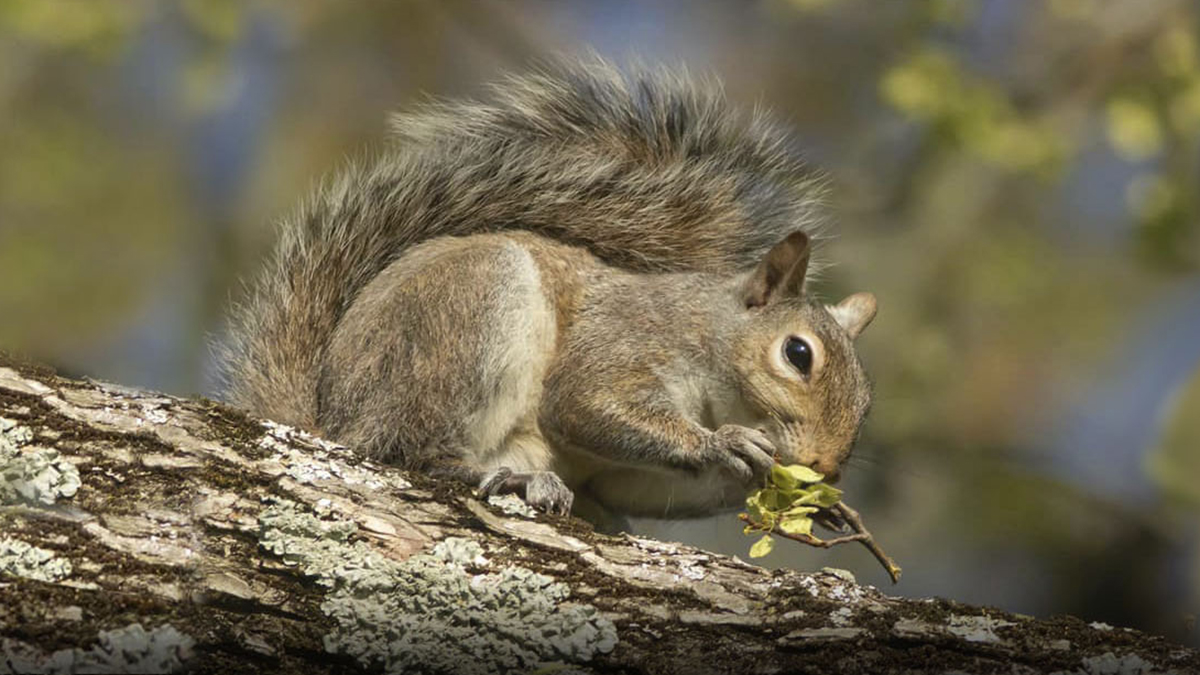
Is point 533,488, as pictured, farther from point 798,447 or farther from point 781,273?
point 781,273

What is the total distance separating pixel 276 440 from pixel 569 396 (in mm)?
858

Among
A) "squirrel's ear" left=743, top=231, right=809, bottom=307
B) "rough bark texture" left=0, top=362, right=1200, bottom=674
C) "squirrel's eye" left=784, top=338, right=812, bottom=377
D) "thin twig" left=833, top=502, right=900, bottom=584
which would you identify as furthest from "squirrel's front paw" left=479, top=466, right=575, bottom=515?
"squirrel's ear" left=743, top=231, right=809, bottom=307

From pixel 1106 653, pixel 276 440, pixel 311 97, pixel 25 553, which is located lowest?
pixel 25 553

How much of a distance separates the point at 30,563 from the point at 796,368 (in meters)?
1.93

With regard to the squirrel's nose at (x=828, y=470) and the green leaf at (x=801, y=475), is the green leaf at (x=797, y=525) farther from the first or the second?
the squirrel's nose at (x=828, y=470)

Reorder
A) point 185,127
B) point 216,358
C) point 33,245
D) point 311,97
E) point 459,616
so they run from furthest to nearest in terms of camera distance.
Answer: point 311,97 < point 185,127 < point 33,245 < point 216,358 < point 459,616

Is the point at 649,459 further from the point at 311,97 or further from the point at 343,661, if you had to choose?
the point at 311,97

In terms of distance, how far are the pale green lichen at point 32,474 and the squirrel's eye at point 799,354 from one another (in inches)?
70.4

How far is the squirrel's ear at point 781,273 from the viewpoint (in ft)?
12.0

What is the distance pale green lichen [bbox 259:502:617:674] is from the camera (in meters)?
2.44

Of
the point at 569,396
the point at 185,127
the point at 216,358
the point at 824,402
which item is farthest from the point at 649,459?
the point at 185,127

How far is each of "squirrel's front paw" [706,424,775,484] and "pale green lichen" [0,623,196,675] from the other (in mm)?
1459

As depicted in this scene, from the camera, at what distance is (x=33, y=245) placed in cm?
484

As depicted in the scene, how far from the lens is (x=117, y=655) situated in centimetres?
222
